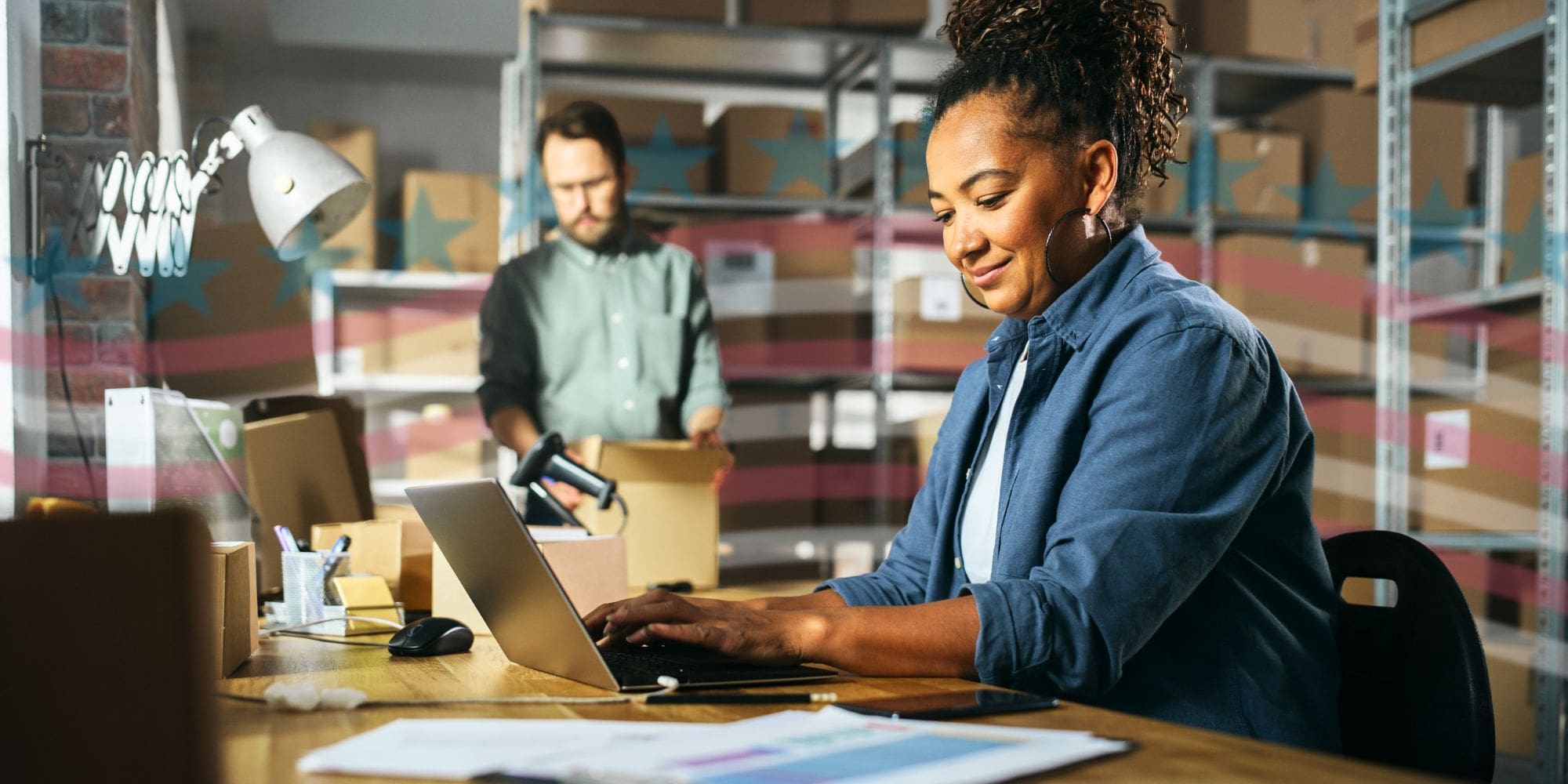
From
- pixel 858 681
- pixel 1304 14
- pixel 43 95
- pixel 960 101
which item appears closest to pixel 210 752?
pixel 858 681

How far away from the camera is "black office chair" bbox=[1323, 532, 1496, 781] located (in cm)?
94

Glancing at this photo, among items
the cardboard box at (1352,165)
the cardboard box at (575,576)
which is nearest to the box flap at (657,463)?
the cardboard box at (575,576)

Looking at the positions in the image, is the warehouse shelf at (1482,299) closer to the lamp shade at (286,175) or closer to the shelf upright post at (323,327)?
the lamp shade at (286,175)

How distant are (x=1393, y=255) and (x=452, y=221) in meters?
2.56

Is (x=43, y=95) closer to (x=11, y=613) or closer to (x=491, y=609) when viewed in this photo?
(x=491, y=609)

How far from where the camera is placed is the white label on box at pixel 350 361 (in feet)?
12.4

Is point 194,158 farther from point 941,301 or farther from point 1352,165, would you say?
point 1352,165

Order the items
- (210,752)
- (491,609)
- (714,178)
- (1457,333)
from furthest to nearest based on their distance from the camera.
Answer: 1. (1457,333)
2. (714,178)
3. (491,609)
4. (210,752)

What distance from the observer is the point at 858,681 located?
931 millimetres

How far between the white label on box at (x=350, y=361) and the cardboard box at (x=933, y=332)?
5.18 feet

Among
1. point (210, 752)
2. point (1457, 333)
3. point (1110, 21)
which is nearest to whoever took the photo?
point (210, 752)

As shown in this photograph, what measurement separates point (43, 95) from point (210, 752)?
189cm

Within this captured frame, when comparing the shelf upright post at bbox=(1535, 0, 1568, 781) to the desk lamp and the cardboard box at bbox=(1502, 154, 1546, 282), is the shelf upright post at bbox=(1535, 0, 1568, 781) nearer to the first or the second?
the cardboard box at bbox=(1502, 154, 1546, 282)

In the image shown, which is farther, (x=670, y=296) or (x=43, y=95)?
(x=670, y=296)
